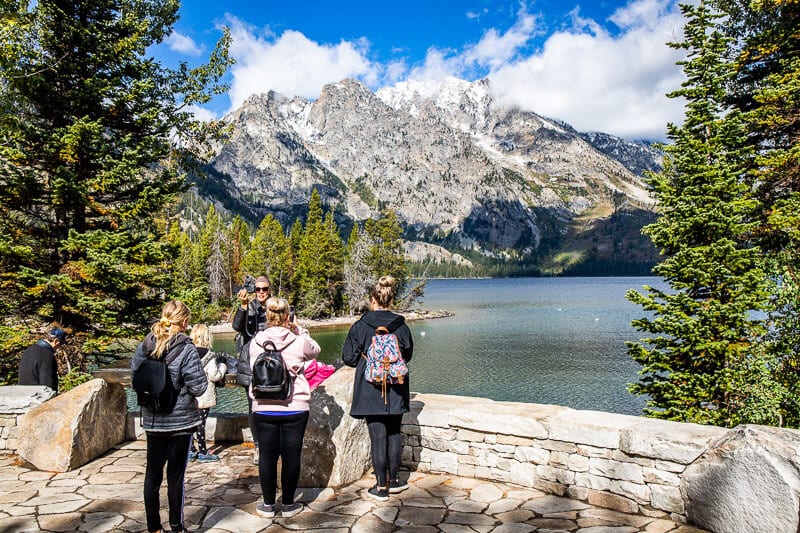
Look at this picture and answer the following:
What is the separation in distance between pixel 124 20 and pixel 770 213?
1370 cm

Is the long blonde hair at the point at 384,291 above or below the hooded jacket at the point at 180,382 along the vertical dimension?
above

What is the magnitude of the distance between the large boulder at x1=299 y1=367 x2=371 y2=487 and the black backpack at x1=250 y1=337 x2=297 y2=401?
3.32 ft

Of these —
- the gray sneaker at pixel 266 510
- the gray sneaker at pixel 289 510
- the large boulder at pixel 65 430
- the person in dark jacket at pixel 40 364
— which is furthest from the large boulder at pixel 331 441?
the person in dark jacket at pixel 40 364

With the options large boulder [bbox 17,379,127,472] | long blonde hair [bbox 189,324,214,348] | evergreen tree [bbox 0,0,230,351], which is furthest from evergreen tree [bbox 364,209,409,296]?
long blonde hair [bbox 189,324,214,348]

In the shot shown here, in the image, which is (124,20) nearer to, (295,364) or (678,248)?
(295,364)

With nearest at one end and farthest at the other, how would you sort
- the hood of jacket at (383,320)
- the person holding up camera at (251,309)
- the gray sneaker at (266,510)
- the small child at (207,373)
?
the gray sneaker at (266,510) → the hood of jacket at (383,320) → the small child at (207,373) → the person holding up camera at (251,309)

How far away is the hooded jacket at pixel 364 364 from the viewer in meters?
4.61

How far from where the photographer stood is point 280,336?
4219mm

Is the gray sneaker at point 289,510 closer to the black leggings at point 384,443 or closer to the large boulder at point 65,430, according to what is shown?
the black leggings at point 384,443

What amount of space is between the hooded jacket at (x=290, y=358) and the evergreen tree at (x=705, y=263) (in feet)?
29.0

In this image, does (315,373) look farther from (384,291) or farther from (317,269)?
(317,269)

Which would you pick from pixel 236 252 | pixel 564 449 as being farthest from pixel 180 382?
pixel 236 252

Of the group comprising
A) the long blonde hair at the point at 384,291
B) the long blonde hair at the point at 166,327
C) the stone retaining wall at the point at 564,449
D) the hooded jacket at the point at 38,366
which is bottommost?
the stone retaining wall at the point at 564,449

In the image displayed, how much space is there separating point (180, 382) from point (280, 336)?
0.84 metres
